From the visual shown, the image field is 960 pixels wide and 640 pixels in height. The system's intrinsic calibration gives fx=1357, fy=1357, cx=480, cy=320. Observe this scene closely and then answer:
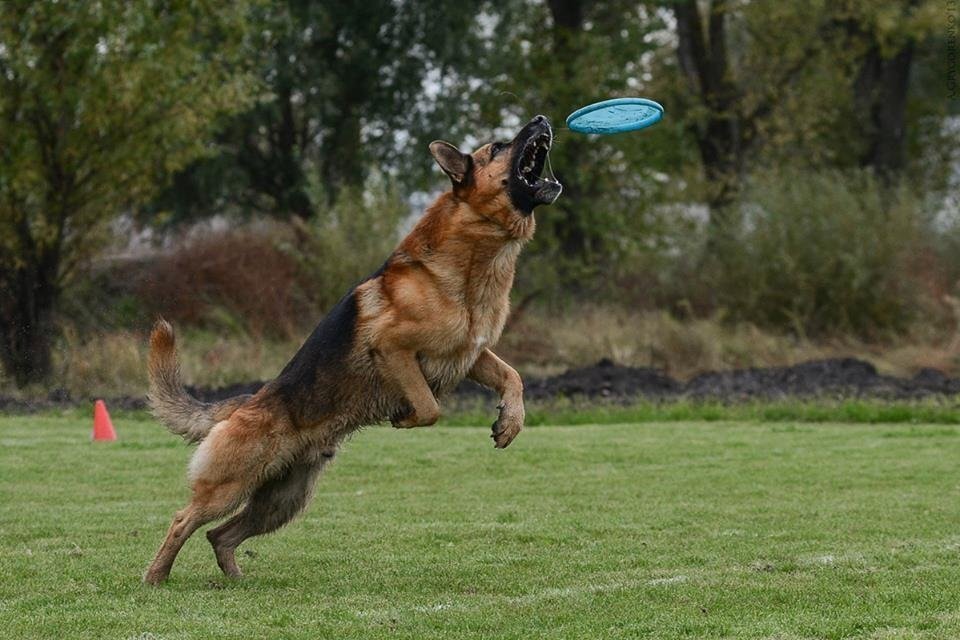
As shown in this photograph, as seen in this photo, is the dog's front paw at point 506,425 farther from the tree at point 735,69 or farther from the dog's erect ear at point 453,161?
the tree at point 735,69

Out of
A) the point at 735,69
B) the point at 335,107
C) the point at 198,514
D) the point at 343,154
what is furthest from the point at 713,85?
the point at 198,514

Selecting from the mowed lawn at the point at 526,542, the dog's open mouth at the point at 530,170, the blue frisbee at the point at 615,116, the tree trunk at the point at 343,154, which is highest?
the tree trunk at the point at 343,154

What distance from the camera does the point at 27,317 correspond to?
2228 centimetres

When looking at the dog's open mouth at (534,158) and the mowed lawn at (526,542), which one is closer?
the mowed lawn at (526,542)

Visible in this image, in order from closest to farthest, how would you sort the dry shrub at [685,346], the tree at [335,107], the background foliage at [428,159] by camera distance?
the background foliage at [428,159], the dry shrub at [685,346], the tree at [335,107]

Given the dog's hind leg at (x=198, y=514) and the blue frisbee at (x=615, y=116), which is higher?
the blue frisbee at (x=615, y=116)

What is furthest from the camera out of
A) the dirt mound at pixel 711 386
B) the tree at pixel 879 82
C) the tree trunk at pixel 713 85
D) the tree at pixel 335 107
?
the tree at pixel 879 82

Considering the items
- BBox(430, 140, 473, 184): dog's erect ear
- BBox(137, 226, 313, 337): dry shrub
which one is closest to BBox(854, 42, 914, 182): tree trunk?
BBox(137, 226, 313, 337): dry shrub

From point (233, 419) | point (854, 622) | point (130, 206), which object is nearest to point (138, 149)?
point (130, 206)

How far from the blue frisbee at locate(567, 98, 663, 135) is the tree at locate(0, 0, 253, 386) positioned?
44.9 ft

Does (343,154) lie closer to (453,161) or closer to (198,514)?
(453,161)

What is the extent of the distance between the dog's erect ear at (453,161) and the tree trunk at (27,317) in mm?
14546

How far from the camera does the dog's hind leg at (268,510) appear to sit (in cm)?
862

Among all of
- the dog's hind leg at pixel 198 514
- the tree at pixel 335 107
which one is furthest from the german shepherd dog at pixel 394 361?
the tree at pixel 335 107
